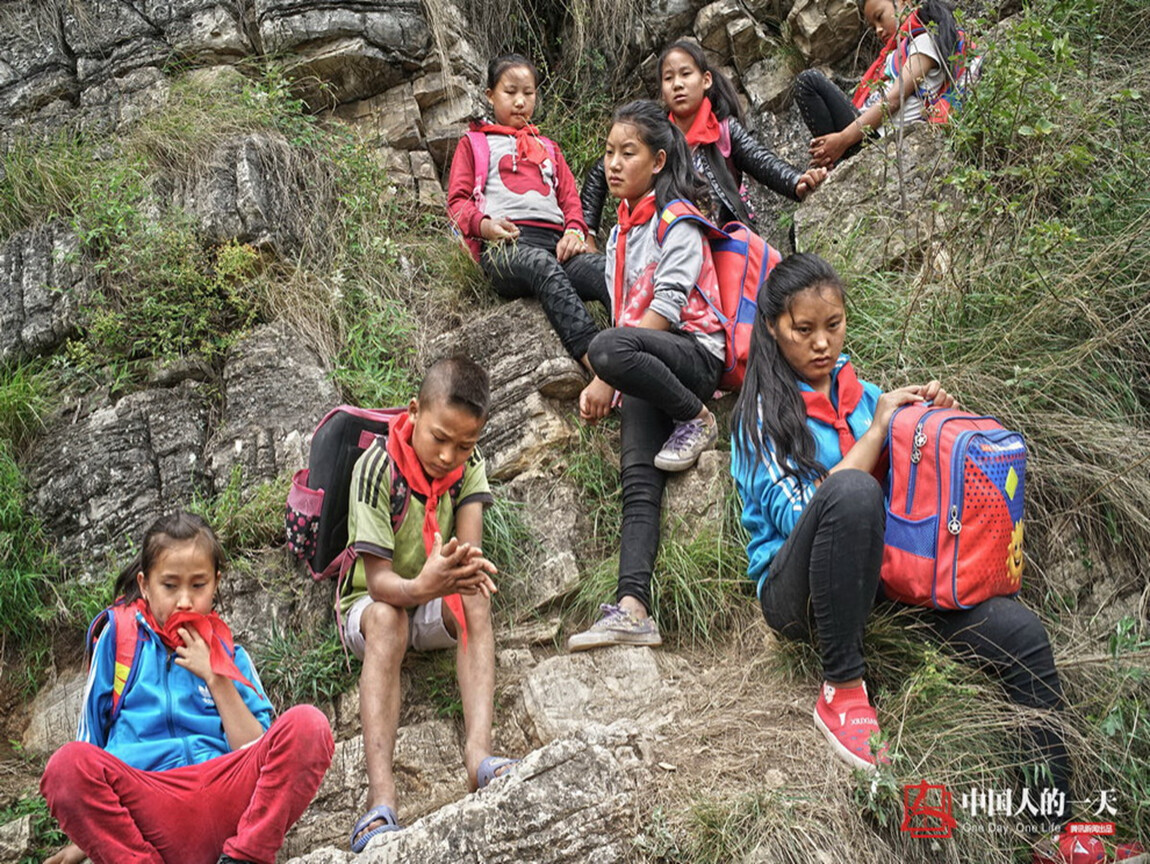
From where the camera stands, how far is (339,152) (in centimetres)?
607

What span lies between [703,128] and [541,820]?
369 cm

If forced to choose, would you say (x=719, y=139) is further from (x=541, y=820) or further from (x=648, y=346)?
(x=541, y=820)

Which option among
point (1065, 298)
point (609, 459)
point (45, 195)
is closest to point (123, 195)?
point (45, 195)

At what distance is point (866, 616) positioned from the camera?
9.93ft

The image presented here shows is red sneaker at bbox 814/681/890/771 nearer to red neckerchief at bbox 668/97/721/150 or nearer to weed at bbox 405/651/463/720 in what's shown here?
weed at bbox 405/651/463/720

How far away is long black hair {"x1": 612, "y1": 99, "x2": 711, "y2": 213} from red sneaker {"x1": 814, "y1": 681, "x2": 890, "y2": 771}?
2277 mm

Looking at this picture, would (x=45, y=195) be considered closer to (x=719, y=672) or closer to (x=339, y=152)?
(x=339, y=152)

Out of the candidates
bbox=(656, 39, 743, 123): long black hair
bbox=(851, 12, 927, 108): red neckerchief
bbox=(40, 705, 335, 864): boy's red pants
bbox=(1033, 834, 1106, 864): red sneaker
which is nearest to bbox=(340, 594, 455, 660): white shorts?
bbox=(40, 705, 335, 864): boy's red pants

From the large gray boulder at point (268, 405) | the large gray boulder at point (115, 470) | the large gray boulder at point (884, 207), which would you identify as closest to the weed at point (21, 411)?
the large gray boulder at point (115, 470)

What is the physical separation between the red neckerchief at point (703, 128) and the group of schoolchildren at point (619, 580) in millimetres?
628

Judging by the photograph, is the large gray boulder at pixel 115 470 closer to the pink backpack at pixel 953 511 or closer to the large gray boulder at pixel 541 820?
the large gray boulder at pixel 541 820

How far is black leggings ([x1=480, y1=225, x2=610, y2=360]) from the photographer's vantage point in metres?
4.86

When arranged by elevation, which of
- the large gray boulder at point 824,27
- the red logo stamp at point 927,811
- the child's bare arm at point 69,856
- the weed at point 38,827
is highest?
the large gray boulder at point 824,27

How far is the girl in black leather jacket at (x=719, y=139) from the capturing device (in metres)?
5.25
